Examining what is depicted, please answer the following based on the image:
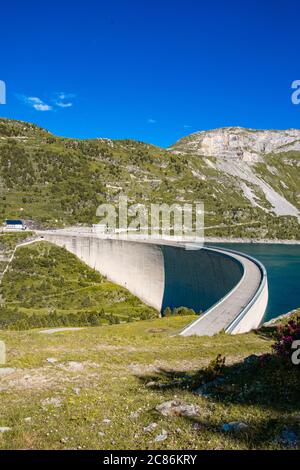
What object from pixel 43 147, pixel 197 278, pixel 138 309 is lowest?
Answer: pixel 138 309

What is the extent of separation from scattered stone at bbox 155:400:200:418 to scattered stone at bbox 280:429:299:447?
7.17 ft

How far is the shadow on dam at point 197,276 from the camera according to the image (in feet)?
159

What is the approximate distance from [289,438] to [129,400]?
182 inches

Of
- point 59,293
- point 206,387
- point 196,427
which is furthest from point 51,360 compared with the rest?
point 59,293

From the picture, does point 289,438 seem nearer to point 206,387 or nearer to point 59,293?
point 206,387

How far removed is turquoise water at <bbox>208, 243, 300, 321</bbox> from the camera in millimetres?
54747

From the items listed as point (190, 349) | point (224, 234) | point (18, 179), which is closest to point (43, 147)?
point (18, 179)

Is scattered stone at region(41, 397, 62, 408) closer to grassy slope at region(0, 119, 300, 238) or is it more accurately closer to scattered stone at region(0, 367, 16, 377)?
scattered stone at region(0, 367, 16, 377)

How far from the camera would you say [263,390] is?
9984mm

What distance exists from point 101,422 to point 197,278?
151ft

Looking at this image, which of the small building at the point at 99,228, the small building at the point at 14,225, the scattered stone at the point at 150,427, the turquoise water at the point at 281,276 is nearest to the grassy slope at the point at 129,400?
the scattered stone at the point at 150,427

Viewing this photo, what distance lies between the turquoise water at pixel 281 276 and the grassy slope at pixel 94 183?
2786cm

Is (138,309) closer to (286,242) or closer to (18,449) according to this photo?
(18,449)

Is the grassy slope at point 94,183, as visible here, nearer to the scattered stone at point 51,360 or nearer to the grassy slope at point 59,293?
the grassy slope at point 59,293
